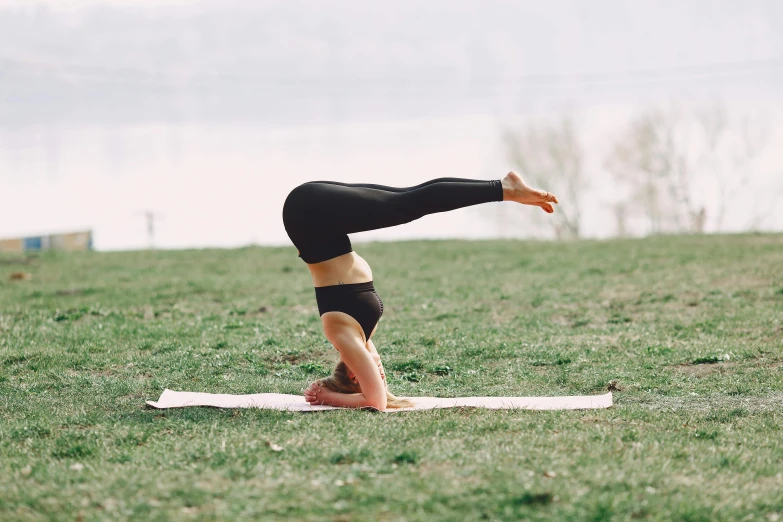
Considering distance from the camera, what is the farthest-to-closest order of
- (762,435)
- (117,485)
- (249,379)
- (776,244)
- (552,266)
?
(776,244), (552,266), (249,379), (762,435), (117,485)

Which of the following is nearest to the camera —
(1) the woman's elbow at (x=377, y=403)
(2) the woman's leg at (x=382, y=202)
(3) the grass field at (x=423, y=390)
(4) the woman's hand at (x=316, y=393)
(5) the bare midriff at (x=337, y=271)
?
(3) the grass field at (x=423, y=390)

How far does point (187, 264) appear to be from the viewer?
835 inches

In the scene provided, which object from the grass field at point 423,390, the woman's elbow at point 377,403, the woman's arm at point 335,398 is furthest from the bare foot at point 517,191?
the woman's arm at point 335,398

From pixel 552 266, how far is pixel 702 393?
1000 cm

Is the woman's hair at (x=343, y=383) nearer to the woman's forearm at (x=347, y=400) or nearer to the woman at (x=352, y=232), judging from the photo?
the woman at (x=352, y=232)

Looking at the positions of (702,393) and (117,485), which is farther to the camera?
(702,393)

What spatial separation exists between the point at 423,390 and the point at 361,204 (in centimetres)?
259

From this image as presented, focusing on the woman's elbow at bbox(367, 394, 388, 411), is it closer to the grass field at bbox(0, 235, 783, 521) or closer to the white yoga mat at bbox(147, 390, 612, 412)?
the white yoga mat at bbox(147, 390, 612, 412)

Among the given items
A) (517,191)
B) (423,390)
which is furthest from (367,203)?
(423,390)

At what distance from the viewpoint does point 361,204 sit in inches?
291

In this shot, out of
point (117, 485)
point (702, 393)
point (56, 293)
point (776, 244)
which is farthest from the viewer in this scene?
point (776, 244)

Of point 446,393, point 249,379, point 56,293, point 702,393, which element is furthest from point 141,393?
point 56,293

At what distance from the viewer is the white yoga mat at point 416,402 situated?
7820mm

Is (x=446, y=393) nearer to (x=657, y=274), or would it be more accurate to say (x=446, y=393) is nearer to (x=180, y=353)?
(x=180, y=353)
